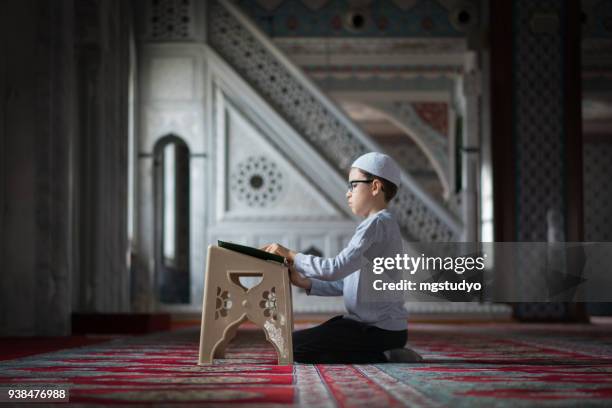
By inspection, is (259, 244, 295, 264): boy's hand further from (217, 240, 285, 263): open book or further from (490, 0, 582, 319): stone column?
(490, 0, 582, 319): stone column

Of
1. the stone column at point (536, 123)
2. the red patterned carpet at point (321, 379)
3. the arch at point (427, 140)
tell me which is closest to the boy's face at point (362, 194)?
the red patterned carpet at point (321, 379)

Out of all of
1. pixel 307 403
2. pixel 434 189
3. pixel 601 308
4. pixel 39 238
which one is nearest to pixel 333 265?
pixel 307 403

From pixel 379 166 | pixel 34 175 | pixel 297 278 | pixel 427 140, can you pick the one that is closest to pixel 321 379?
pixel 297 278

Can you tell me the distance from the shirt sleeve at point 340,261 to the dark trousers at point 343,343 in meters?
0.28

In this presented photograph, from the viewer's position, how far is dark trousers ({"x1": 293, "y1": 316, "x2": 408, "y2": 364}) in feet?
11.0

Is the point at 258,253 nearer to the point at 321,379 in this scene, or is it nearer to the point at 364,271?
the point at 364,271

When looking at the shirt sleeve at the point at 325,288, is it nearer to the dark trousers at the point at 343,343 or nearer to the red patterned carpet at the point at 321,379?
the dark trousers at the point at 343,343

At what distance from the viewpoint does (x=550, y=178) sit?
9.29 metres

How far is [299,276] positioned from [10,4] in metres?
3.69

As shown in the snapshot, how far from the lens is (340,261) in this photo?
309cm

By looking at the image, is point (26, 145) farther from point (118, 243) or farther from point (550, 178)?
point (550, 178)

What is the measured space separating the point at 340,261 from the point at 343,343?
0.40 metres

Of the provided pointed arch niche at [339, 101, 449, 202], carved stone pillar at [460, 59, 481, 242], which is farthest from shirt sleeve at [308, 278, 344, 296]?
pointed arch niche at [339, 101, 449, 202]

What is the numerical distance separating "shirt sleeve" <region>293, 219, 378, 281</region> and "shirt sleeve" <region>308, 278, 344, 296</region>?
0.82 ft
